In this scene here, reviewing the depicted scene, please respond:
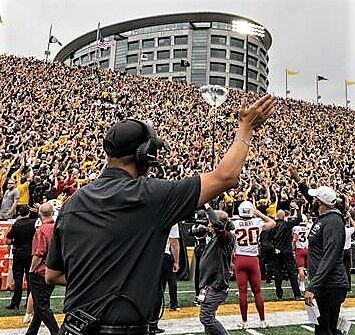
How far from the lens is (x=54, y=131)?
19.4m

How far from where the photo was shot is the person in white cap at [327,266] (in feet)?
16.2

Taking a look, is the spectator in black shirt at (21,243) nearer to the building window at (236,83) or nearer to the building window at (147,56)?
the building window at (236,83)

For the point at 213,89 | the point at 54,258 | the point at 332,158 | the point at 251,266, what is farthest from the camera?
the point at 332,158

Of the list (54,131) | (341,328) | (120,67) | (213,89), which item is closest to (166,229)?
(341,328)

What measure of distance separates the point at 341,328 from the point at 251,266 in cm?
252

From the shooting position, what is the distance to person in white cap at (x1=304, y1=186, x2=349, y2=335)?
493cm

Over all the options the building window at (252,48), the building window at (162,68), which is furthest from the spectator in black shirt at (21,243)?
the building window at (252,48)

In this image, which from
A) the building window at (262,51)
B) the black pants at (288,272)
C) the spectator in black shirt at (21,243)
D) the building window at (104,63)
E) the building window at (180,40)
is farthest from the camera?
the building window at (262,51)

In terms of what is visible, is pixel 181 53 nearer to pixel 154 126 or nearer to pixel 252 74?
pixel 252 74

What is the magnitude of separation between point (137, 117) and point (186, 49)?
225ft

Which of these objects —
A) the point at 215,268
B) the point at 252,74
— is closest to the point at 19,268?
the point at 215,268

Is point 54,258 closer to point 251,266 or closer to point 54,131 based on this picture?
point 251,266

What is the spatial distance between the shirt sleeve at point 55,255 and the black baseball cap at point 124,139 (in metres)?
0.44

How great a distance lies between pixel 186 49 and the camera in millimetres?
93562
